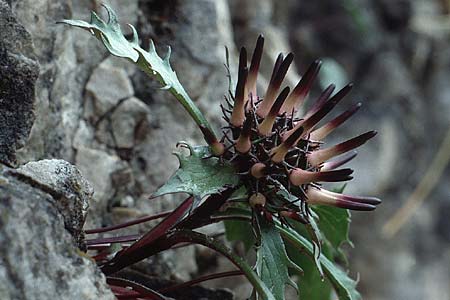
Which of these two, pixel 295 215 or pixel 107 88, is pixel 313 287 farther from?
pixel 107 88

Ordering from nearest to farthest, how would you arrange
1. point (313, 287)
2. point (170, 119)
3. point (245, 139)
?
point (245, 139) < point (313, 287) < point (170, 119)

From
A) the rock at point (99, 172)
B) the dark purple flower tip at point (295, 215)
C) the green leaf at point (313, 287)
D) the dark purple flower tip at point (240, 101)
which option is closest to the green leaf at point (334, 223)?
the green leaf at point (313, 287)

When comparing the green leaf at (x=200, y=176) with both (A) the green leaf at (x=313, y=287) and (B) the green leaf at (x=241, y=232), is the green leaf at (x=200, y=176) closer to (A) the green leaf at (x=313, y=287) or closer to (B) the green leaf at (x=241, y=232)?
(B) the green leaf at (x=241, y=232)

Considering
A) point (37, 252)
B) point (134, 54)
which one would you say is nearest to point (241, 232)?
point (134, 54)

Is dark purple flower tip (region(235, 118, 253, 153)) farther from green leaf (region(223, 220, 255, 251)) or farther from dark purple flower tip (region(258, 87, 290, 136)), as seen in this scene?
green leaf (region(223, 220, 255, 251))

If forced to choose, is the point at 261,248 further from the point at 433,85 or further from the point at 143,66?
the point at 433,85
